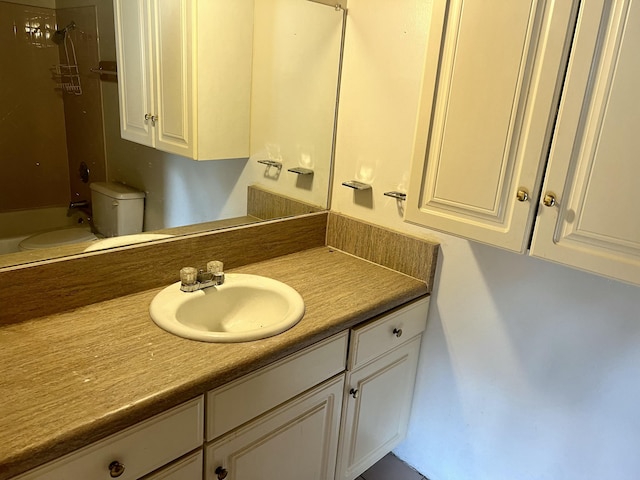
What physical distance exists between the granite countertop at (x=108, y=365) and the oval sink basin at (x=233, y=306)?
0.04m

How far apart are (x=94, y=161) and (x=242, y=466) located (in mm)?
915

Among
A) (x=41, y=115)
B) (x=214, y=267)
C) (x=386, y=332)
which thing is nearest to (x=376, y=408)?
(x=386, y=332)

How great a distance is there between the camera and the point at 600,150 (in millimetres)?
979

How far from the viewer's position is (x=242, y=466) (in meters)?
1.18

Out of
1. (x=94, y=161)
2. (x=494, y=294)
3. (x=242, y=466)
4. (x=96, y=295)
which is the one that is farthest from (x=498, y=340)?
(x=94, y=161)

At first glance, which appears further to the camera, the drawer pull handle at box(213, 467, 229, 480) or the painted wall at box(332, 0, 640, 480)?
the painted wall at box(332, 0, 640, 480)

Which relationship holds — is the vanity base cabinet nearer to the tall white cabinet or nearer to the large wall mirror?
the tall white cabinet

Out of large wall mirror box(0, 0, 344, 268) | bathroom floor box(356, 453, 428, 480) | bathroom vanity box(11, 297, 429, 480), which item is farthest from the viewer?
bathroom floor box(356, 453, 428, 480)

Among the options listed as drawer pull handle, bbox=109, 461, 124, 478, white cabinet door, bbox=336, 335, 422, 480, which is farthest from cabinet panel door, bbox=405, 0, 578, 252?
drawer pull handle, bbox=109, 461, 124, 478

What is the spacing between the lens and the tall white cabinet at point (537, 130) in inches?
37.5

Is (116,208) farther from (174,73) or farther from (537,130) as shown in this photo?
(537,130)

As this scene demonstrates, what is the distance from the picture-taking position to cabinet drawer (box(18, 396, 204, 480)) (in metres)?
0.83

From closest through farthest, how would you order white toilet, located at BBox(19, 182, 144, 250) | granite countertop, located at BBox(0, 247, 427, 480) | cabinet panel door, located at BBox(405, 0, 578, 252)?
granite countertop, located at BBox(0, 247, 427, 480), cabinet panel door, located at BBox(405, 0, 578, 252), white toilet, located at BBox(19, 182, 144, 250)

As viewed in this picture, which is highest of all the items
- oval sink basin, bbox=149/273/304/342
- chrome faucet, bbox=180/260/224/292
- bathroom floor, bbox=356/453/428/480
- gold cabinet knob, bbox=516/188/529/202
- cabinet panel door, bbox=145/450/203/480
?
gold cabinet knob, bbox=516/188/529/202
